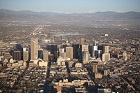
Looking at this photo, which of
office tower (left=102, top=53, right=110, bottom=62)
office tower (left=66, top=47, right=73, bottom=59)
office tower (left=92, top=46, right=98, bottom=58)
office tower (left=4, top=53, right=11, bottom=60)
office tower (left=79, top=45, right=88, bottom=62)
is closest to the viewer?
office tower (left=4, top=53, right=11, bottom=60)

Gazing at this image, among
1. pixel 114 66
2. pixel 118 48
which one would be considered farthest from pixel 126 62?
pixel 118 48

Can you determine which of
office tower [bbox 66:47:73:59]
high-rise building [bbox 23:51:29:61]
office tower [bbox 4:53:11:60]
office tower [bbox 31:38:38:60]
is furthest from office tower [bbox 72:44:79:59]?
office tower [bbox 4:53:11:60]

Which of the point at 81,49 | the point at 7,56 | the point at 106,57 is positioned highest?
the point at 81,49

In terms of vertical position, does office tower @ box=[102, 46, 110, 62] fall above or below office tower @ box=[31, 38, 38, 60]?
below

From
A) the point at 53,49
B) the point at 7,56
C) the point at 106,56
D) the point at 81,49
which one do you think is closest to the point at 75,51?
the point at 81,49

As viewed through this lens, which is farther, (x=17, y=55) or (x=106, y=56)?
(x=106, y=56)

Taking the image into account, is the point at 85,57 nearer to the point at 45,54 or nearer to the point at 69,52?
the point at 69,52

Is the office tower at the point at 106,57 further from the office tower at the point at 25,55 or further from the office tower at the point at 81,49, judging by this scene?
the office tower at the point at 25,55

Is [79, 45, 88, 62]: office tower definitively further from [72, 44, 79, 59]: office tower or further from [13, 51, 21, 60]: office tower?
[13, 51, 21, 60]: office tower

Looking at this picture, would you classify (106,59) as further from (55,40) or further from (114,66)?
(55,40)

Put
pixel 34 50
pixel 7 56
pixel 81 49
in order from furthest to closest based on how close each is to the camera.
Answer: pixel 81 49, pixel 34 50, pixel 7 56

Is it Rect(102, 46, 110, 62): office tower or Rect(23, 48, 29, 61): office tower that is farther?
Rect(102, 46, 110, 62): office tower
